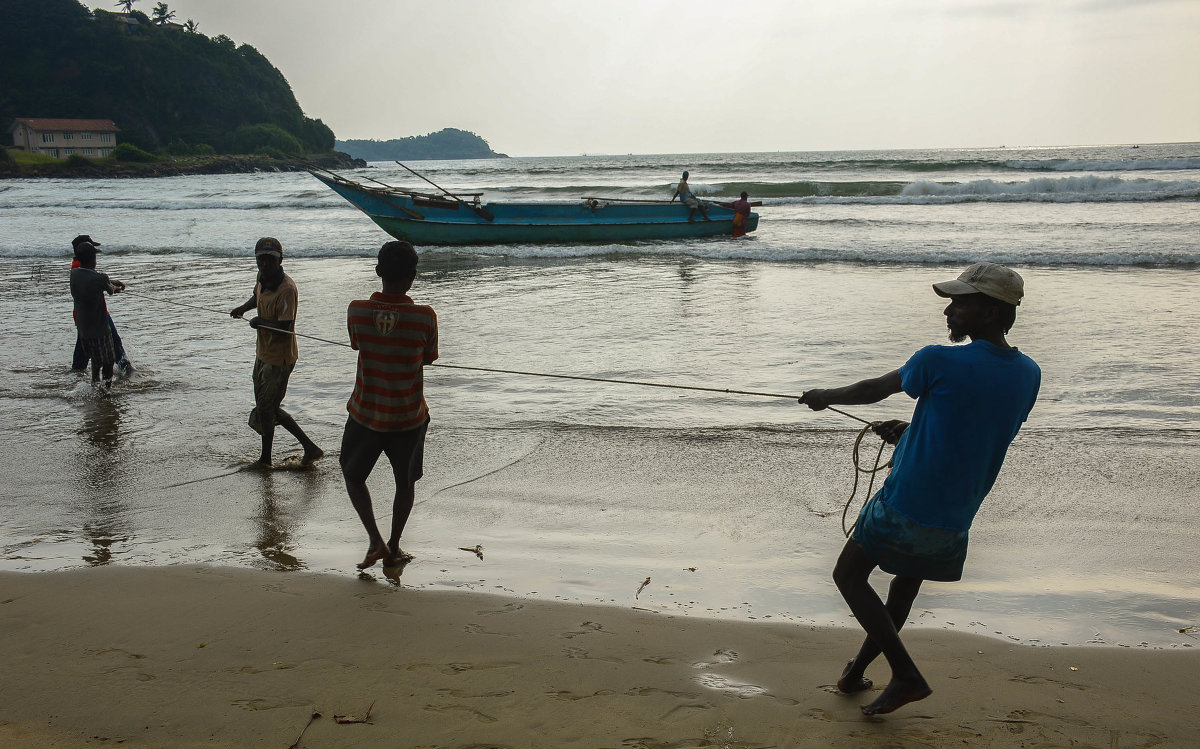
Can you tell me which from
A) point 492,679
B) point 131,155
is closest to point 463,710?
point 492,679

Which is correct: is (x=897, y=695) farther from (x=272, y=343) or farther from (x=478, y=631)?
(x=272, y=343)

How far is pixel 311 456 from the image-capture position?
5.07 m

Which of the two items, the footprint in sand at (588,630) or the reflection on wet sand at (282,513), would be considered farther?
the reflection on wet sand at (282,513)

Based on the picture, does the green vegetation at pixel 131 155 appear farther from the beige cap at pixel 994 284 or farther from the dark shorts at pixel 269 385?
the beige cap at pixel 994 284

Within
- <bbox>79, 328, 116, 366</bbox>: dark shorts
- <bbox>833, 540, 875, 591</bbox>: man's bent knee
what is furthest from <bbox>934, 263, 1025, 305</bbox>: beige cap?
<bbox>79, 328, 116, 366</bbox>: dark shorts

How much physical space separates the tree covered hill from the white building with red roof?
321 cm

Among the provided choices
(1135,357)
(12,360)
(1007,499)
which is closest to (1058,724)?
(1007,499)

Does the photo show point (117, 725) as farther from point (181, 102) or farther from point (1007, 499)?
point (181, 102)

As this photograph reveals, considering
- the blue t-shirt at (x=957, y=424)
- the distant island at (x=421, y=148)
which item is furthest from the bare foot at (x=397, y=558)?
the distant island at (x=421, y=148)

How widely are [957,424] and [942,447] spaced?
0.08 m

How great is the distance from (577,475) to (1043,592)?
2465mm

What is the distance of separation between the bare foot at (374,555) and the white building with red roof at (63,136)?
8618 cm

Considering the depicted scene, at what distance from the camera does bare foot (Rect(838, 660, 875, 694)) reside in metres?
2.58

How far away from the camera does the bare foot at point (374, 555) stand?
3.51 metres
